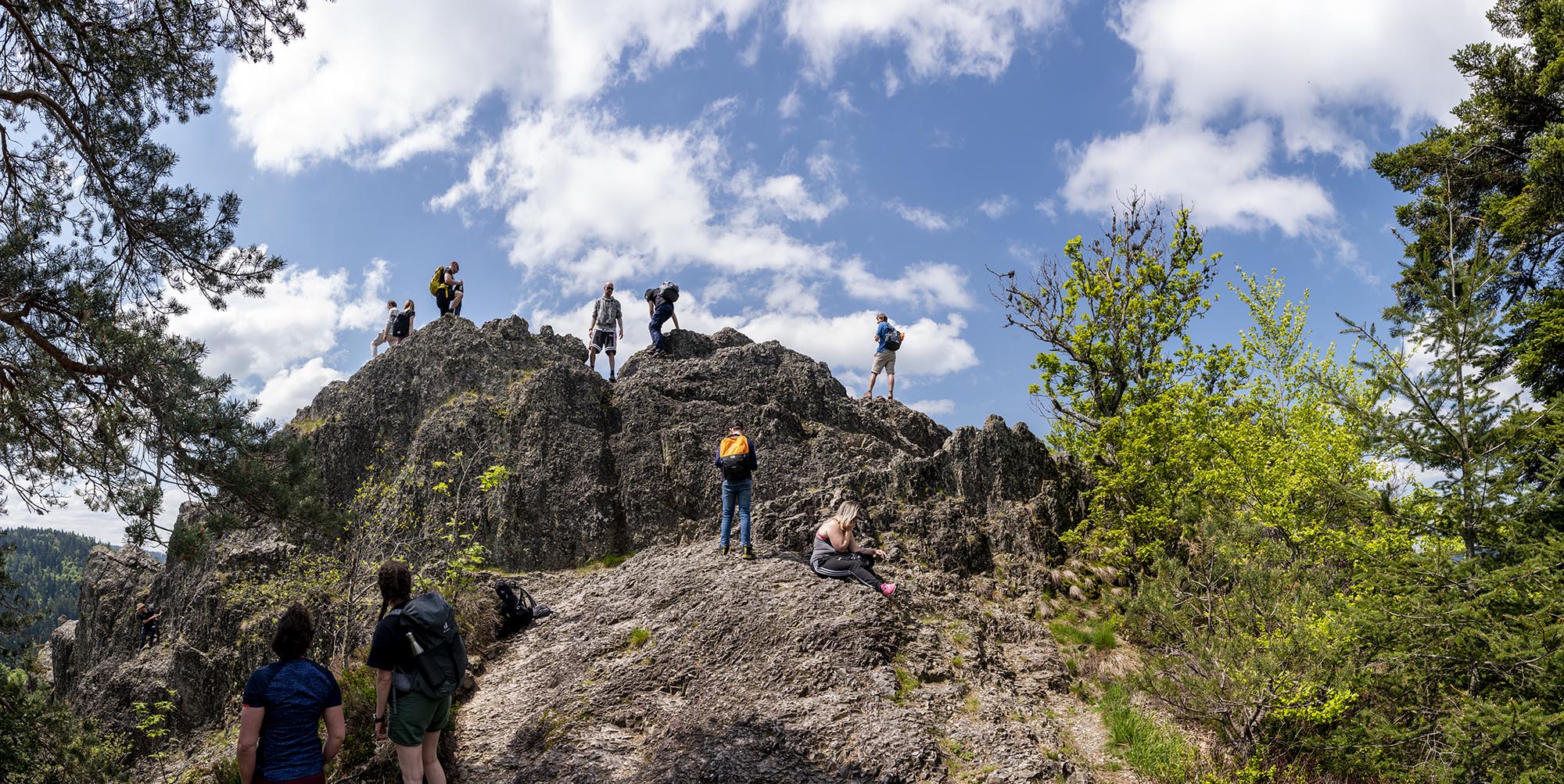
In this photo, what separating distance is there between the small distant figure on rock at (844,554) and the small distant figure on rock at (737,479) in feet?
4.78

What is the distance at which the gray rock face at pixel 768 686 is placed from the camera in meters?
7.94

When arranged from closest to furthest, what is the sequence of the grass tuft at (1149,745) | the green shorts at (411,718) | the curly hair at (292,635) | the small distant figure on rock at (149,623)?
the curly hair at (292,635) → the green shorts at (411,718) → the grass tuft at (1149,745) → the small distant figure on rock at (149,623)

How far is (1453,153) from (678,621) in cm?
1690

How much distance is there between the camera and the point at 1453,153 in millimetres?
14930

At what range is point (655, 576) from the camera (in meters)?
13.0

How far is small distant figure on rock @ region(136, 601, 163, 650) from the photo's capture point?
58.3ft

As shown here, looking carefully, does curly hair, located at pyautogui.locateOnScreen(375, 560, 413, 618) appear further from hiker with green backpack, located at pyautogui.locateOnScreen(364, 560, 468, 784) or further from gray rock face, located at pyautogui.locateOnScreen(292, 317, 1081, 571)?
gray rock face, located at pyautogui.locateOnScreen(292, 317, 1081, 571)

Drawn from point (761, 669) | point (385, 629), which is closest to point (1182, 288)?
point (761, 669)

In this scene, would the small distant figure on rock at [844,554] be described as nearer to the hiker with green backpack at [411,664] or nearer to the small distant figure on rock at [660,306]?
the hiker with green backpack at [411,664]

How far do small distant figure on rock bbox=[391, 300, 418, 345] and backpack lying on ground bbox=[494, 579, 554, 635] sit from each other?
1001cm

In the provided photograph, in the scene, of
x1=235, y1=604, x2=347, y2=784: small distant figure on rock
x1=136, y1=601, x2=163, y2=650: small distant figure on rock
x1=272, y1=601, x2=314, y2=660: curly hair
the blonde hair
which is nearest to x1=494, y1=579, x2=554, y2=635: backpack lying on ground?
the blonde hair

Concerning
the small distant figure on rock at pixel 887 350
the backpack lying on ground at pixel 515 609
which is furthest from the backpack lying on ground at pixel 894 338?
the backpack lying on ground at pixel 515 609

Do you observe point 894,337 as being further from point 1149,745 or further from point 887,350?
point 1149,745

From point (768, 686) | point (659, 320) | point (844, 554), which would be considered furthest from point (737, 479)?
point (659, 320)
